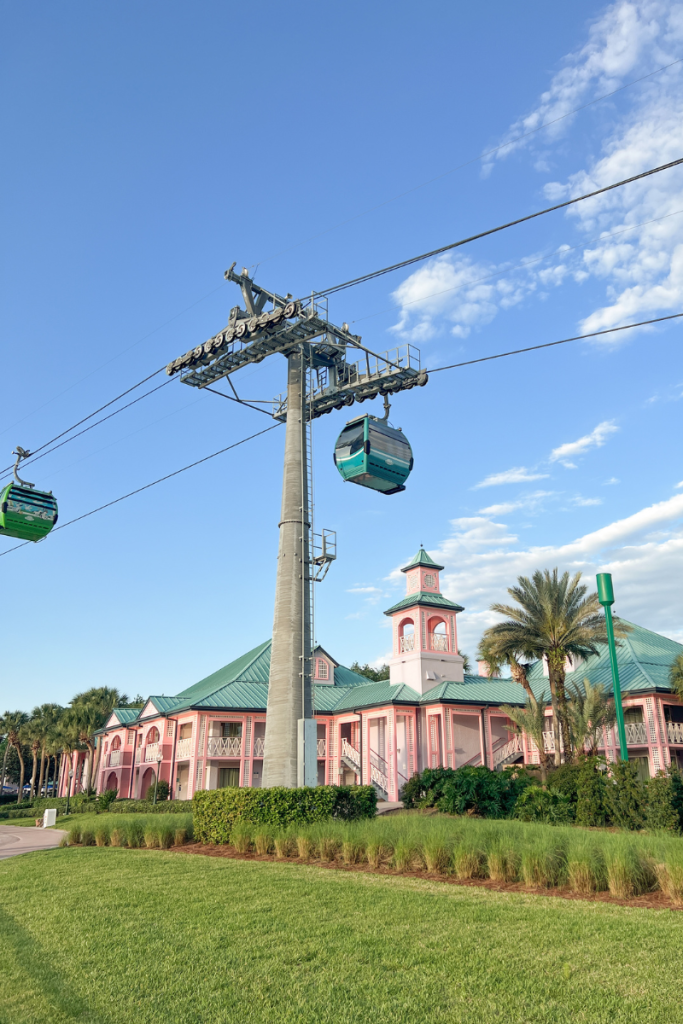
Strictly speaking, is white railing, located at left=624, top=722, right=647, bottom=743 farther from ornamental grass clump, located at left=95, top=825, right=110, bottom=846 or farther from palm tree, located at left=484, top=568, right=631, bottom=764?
ornamental grass clump, located at left=95, top=825, right=110, bottom=846

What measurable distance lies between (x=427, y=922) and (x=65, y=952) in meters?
4.18

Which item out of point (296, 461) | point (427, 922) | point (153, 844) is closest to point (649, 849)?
point (427, 922)

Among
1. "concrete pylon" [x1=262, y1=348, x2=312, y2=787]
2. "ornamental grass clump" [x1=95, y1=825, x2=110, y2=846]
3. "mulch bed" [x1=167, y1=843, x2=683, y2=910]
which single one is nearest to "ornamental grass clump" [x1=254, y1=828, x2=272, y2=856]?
"mulch bed" [x1=167, y1=843, x2=683, y2=910]

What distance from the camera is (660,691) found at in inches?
1345

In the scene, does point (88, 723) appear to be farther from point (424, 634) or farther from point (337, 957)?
point (337, 957)

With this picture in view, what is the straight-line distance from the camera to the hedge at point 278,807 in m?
17.1

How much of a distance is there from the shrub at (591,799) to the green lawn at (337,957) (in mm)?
9061

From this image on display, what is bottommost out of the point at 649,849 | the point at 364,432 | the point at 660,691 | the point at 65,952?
the point at 65,952

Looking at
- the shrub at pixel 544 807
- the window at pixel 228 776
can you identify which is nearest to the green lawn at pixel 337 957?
the shrub at pixel 544 807

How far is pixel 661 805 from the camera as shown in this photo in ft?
56.8

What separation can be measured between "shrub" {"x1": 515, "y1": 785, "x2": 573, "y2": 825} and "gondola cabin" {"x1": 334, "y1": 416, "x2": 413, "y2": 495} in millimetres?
9306

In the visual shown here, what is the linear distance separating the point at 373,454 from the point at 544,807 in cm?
1045

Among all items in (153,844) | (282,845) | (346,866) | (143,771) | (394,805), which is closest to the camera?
(346,866)

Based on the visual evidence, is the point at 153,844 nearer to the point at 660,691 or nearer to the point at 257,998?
the point at 257,998
